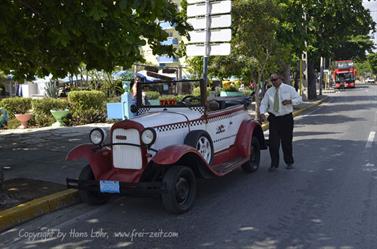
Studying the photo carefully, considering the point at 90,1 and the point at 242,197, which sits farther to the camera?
the point at 242,197

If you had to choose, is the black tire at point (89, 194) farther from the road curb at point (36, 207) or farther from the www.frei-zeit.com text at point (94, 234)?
the www.frei-zeit.com text at point (94, 234)

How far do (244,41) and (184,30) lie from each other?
8.14 m

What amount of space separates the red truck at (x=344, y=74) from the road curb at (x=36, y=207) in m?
64.8

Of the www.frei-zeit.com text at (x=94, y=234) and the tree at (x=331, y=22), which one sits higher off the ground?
the tree at (x=331, y=22)

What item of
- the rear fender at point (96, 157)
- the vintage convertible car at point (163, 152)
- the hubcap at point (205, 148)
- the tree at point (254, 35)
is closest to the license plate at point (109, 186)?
the vintage convertible car at point (163, 152)

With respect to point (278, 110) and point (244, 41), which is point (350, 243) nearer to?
point (278, 110)

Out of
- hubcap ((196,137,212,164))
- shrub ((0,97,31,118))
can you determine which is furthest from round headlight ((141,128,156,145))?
shrub ((0,97,31,118))

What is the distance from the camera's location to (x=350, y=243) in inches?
190


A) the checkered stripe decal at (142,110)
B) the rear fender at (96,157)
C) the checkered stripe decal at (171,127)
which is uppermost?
the checkered stripe decal at (142,110)

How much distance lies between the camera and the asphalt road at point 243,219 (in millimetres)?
5035

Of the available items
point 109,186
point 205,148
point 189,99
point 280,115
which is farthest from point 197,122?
point 280,115

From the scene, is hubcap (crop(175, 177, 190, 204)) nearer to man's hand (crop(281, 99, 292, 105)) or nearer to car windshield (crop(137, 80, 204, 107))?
car windshield (crop(137, 80, 204, 107))

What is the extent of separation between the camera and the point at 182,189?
609 centimetres

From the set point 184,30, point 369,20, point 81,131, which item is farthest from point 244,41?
point 369,20
